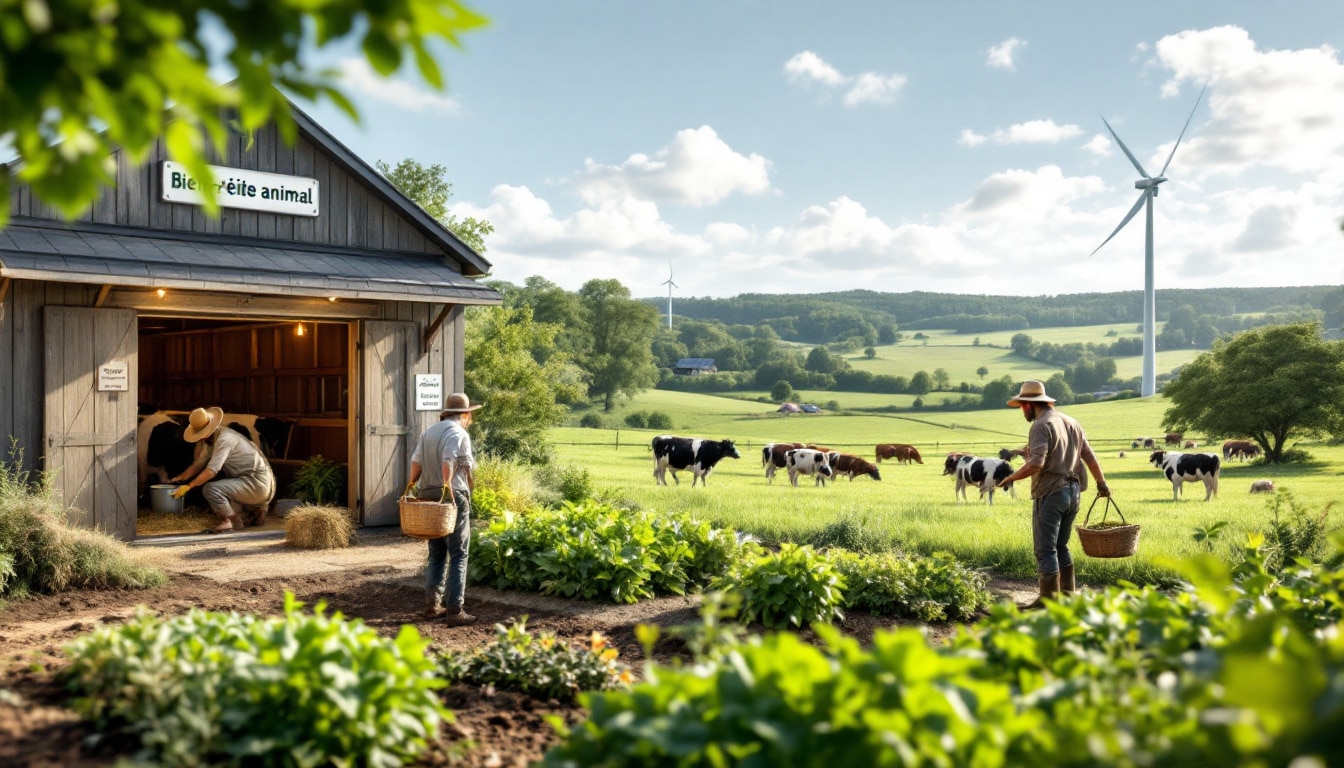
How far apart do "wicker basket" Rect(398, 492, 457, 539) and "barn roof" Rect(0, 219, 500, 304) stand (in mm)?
5871

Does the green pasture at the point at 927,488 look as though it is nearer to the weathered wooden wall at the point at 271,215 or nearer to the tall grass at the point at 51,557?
the weathered wooden wall at the point at 271,215

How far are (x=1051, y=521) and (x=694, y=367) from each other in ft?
316

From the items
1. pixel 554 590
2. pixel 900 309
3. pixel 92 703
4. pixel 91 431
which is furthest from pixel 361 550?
pixel 900 309

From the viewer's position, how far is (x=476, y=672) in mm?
6367

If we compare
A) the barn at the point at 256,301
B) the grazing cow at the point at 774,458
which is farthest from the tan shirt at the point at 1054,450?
the grazing cow at the point at 774,458

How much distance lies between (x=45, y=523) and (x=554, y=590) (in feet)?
16.4

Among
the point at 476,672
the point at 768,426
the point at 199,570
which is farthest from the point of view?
the point at 768,426

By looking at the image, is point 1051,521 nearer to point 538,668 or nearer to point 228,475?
point 538,668

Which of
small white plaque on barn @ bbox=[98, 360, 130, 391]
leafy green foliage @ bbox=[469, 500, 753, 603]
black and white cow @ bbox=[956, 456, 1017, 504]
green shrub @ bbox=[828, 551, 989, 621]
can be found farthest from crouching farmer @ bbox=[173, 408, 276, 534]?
black and white cow @ bbox=[956, 456, 1017, 504]

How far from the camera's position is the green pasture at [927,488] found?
14016 millimetres

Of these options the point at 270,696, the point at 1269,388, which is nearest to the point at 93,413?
the point at 270,696

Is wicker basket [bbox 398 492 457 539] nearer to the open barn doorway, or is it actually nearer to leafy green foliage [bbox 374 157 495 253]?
the open barn doorway

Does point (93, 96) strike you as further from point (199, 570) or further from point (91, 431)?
point (91, 431)

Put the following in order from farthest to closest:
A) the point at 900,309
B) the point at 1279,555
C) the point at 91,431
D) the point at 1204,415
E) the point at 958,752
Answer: the point at 900,309, the point at 1204,415, the point at 91,431, the point at 1279,555, the point at 958,752
